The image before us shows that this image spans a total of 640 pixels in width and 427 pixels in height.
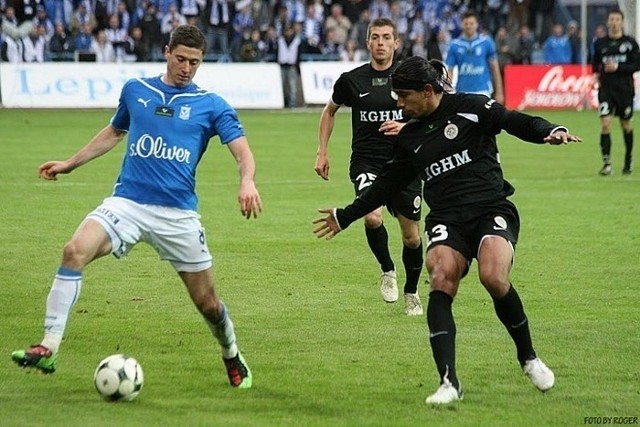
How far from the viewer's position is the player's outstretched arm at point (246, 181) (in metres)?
7.86

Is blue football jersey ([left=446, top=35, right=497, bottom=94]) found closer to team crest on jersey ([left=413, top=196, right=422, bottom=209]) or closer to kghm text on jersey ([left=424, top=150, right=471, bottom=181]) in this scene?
team crest on jersey ([left=413, top=196, right=422, bottom=209])

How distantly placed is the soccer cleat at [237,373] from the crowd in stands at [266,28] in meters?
28.7

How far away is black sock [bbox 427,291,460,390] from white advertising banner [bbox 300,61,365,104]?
96.6 ft

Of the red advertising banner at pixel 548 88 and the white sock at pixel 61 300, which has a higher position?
the white sock at pixel 61 300

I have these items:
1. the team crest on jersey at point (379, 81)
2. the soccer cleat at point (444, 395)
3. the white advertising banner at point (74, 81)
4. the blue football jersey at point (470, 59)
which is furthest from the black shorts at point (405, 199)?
the white advertising banner at point (74, 81)

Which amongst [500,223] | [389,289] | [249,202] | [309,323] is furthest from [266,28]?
[249,202]

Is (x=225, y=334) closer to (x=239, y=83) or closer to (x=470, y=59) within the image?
(x=470, y=59)

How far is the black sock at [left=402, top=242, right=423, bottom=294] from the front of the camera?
36.7 ft

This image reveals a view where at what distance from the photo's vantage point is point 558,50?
3931cm

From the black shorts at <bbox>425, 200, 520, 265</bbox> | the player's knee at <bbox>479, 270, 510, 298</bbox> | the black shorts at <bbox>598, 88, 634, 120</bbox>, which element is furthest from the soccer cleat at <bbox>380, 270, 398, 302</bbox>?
the black shorts at <bbox>598, 88, 634, 120</bbox>

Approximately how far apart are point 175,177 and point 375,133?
3744mm

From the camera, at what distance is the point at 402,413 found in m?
7.56

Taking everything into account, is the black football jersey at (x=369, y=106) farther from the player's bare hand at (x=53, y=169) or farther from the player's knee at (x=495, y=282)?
the player's knee at (x=495, y=282)

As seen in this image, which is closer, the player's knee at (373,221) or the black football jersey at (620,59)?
the player's knee at (373,221)
